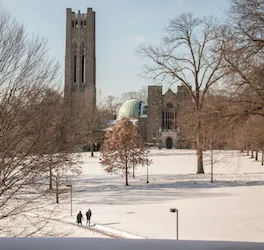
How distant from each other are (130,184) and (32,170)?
62.7 feet

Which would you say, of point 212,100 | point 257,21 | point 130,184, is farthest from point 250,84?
point 130,184

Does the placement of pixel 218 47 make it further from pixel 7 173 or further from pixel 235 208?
pixel 7 173

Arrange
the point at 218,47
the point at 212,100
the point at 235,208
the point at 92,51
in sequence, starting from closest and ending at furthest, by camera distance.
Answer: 1. the point at 218,47
2. the point at 212,100
3. the point at 235,208
4. the point at 92,51

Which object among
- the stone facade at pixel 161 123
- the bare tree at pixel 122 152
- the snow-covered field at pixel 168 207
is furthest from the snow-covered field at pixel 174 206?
the stone facade at pixel 161 123

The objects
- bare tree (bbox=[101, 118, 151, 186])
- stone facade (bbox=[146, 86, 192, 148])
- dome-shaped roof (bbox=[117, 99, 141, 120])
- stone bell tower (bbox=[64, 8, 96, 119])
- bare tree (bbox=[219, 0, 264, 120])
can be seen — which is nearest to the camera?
bare tree (bbox=[219, 0, 264, 120])

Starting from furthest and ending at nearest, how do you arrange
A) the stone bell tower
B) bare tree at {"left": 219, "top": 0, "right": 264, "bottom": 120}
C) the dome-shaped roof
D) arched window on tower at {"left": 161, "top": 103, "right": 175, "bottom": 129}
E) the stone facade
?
the dome-shaped roof
the stone bell tower
arched window on tower at {"left": 161, "top": 103, "right": 175, "bottom": 129}
the stone facade
bare tree at {"left": 219, "top": 0, "right": 264, "bottom": 120}

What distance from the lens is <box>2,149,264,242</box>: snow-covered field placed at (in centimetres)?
1377

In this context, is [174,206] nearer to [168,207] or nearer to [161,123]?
[168,207]

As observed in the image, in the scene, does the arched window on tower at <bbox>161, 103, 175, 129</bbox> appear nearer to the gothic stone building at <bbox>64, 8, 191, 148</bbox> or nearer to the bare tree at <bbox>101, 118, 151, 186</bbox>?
the gothic stone building at <bbox>64, 8, 191, 148</bbox>

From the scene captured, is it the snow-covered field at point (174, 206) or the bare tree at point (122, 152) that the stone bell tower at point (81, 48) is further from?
the snow-covered field at point (174, 206)

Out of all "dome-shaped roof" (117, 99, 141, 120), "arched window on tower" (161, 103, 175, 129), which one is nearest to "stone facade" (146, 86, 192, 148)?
"arched window on tower" (161, 103, 175, 129)

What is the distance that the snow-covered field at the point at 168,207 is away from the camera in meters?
13.8

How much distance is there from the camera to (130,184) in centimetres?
2744

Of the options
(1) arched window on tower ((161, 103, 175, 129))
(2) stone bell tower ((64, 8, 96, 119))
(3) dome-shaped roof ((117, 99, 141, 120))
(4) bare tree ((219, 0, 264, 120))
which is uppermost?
(2) stone bell tower ((64, 8, 96, 119))
